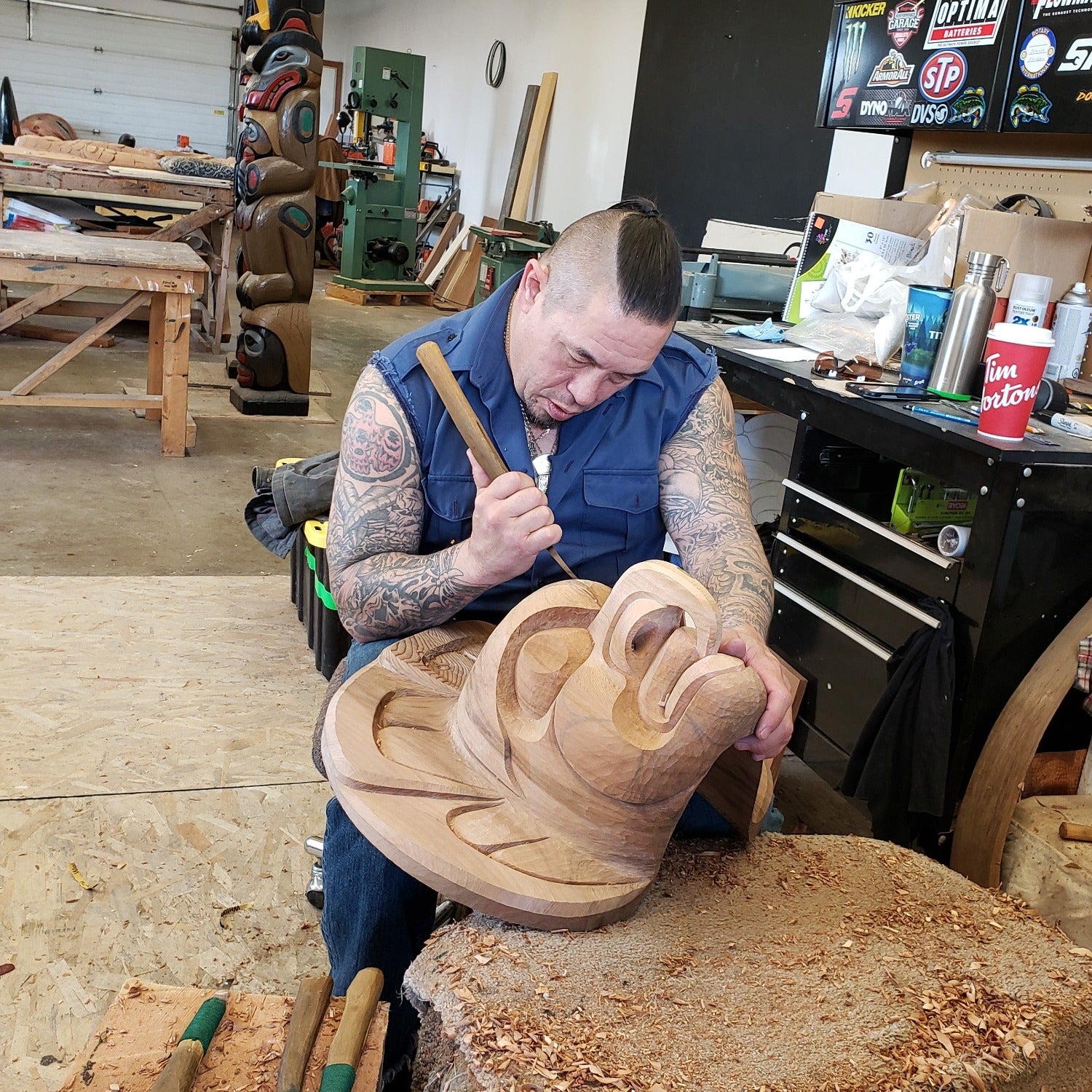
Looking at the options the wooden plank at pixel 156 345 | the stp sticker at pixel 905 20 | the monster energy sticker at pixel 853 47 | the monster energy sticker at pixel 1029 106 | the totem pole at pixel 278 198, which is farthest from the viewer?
the totem pole at pixel 278 198

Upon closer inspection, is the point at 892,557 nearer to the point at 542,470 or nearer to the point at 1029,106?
the point at 542,470

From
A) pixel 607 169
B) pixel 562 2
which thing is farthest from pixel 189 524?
pixel 562 2

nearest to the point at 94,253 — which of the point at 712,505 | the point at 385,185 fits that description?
the point at 712,505

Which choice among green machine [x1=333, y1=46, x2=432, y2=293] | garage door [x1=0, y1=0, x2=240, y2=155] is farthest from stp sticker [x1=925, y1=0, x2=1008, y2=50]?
garage door [x1=0, y1=0, x2=240, y2=155]

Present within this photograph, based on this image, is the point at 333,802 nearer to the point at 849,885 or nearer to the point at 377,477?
the point at 377,477

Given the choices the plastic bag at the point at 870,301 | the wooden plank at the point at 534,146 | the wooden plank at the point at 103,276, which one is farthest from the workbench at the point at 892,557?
the wooden plank at the point at 534,146

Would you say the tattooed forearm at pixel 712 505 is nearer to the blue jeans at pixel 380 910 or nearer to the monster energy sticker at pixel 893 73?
the blue jeans at pixel 380 910

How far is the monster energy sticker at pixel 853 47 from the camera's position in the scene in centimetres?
330

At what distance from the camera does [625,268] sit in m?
1.53

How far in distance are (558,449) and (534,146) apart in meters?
7.79

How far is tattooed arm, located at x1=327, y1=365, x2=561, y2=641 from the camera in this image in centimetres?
153

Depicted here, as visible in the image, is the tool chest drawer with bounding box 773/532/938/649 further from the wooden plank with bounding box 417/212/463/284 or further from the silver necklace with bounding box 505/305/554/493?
Answer: the wooden plank with bounding box 417/212/463/284

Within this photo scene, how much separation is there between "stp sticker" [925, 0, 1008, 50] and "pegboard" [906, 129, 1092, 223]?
0.96 feet

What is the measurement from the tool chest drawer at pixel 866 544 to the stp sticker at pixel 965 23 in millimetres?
1291
